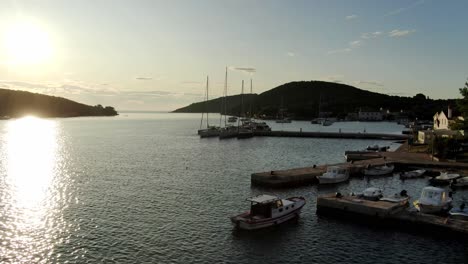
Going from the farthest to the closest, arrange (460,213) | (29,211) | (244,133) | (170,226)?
1. (244,133)
2. (29,211)
3. (460,213)
4. (170,226)

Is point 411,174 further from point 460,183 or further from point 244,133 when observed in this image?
point 244,133

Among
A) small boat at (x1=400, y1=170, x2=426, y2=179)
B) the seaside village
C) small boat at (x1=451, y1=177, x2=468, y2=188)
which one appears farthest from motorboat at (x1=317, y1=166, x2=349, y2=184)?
small boat at (x1=451, y1=177, x2=468, y2=188)

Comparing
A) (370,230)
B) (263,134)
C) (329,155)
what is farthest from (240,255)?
(263,134)

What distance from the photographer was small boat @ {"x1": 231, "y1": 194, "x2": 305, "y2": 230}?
122 feet

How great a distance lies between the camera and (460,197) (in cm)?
5047

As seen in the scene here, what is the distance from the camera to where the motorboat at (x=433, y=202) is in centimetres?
4156

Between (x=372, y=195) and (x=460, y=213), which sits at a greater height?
(x=372, y=195)

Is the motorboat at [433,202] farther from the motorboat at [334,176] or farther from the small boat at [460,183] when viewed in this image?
the motorboat at [334,176]

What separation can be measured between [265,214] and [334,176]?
23.7 m

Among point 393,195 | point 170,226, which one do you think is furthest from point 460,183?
point 170,226

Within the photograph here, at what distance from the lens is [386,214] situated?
3981cm

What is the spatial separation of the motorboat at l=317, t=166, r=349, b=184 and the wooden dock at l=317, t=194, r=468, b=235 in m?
13.1

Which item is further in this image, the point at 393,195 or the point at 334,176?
the point at 334,176

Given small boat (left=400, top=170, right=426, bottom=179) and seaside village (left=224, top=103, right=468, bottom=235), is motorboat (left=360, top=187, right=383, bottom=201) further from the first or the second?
small boat (left=400, top=170, right=426, bottom=179)
